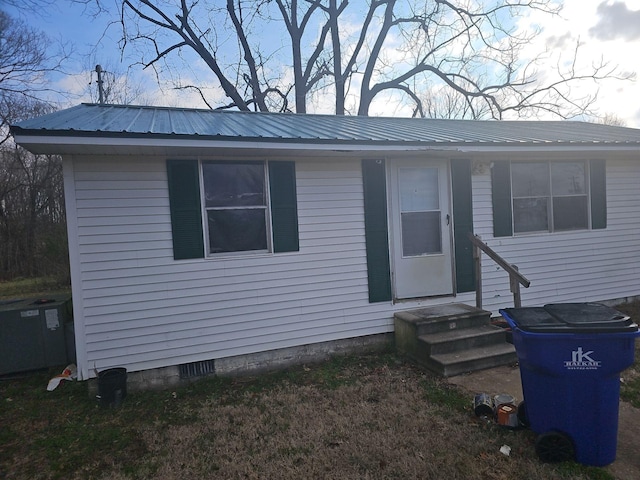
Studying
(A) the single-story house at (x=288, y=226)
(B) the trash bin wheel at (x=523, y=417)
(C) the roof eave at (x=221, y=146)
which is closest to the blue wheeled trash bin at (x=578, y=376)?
(B) the trash bin wheel at (x=523, y=417)

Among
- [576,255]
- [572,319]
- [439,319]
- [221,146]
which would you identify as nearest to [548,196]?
[576,255]

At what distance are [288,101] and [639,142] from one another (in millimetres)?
13818

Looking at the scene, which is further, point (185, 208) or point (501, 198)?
point (501, 198)

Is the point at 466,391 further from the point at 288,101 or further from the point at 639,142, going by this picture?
the point at 288,101

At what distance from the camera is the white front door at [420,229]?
541 cm

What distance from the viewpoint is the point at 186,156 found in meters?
4.41

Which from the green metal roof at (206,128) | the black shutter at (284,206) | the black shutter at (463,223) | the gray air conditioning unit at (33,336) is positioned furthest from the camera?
the black shutter at (463,223)

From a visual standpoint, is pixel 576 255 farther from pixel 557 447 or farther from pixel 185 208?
pixel 185 208

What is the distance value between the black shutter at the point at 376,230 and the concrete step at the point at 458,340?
87 centimetres

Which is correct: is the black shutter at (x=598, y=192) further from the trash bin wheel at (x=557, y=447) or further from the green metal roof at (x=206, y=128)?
the trash bin wheel at (x=557, y=447)

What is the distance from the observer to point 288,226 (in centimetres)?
486

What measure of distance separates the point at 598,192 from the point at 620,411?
4.27 metres

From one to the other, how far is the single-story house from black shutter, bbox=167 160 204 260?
0.05 ft

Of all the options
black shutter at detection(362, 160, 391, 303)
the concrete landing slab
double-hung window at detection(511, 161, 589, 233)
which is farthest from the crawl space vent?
double-hung window at detection(511, 161, 589, 233)
